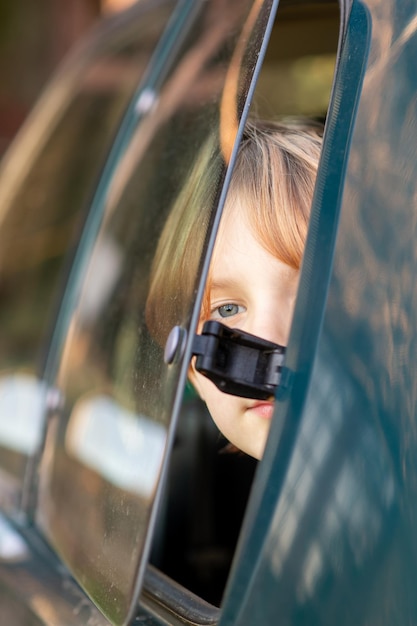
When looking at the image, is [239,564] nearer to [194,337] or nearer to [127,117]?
[194,337]

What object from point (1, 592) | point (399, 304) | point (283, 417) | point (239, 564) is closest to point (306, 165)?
point (399, 304)

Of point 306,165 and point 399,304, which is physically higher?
point 306,165

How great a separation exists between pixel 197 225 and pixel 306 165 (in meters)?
0.26

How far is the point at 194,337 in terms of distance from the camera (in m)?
1.13

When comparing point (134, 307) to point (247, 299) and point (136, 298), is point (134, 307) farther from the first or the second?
point (247, 299)

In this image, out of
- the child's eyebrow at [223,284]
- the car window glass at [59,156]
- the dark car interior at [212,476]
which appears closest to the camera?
the child's eyebrow at [223,284]

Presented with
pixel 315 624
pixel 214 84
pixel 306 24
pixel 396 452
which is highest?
pixel 306 24

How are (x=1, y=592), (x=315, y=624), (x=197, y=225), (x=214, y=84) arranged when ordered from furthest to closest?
(x=1, y=592) < (x=214, y=84) < (x=197, y=225) < (x=315, y=624)

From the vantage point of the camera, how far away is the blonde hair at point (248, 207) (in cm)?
125

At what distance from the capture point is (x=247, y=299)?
1.34m

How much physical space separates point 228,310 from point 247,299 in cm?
4

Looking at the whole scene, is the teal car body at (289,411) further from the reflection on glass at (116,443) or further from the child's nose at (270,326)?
the child's nose at (270,326)

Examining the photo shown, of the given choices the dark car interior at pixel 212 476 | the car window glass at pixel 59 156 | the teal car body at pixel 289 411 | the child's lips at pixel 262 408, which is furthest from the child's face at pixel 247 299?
the car window glass at pixel 59 156

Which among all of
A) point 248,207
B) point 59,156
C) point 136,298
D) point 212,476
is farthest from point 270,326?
point 59,156
